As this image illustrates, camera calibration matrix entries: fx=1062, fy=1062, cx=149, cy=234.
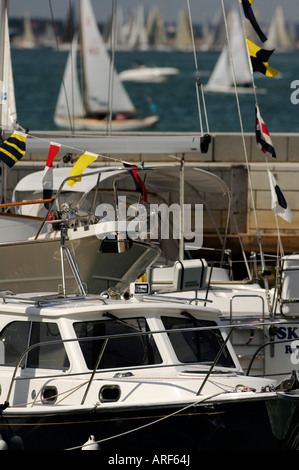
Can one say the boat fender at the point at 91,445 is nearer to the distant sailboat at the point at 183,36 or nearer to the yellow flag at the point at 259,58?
the yellow flag at the point at 259,58

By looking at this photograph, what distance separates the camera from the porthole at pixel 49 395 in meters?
10.5

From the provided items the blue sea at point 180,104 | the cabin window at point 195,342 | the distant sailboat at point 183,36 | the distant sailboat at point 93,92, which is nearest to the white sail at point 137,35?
the distant sailboat at point 183,36

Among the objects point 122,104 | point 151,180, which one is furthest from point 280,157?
point 122,104

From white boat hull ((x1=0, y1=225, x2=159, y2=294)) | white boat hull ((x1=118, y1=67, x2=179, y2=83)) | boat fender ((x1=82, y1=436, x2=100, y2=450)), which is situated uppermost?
white boat hull ((x1=118, y1=67, x2=179, y2=83))

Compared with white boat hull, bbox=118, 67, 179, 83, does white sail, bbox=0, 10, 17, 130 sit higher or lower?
lower

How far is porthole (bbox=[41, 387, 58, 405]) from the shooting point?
34.5 ft

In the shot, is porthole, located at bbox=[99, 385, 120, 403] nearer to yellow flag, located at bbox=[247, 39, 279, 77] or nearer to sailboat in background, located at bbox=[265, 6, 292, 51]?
yellow flag, located at bbox=[247, 39, 279, 77]

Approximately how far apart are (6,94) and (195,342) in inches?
274

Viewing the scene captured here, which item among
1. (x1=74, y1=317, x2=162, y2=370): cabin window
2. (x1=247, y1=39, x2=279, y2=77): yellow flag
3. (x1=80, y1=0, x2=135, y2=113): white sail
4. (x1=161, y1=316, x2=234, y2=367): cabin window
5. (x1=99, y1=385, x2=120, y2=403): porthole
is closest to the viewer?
(x1=99, y1=385, x2=120, y2=403): porthole

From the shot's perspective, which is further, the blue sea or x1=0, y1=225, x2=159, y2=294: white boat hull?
the blue sea

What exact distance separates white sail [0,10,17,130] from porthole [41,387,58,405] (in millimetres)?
6710

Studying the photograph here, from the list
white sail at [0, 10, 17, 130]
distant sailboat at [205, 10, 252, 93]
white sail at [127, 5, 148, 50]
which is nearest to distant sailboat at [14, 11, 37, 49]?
white sail at [127, 5, 148, 50]

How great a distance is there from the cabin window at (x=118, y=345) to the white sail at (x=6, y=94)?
633cm

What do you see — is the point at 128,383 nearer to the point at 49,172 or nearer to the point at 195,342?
the point at 195,342
